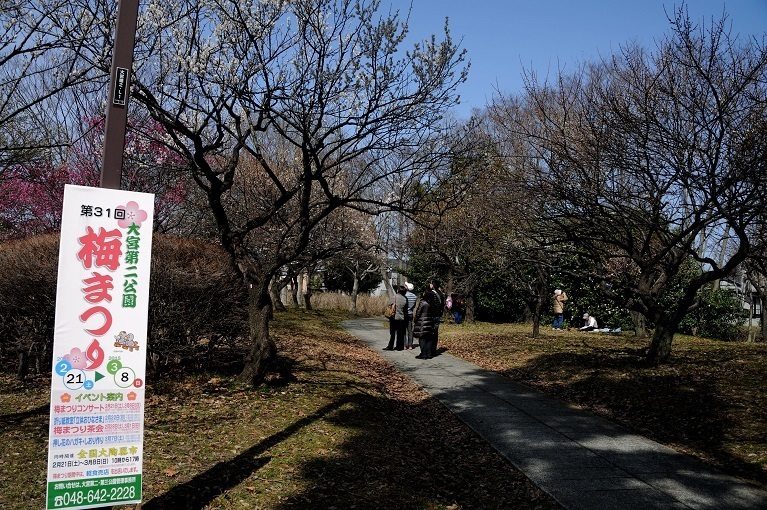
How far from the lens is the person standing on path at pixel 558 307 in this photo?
23217 mm

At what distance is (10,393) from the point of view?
836cm

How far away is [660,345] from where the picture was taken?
11820 mm

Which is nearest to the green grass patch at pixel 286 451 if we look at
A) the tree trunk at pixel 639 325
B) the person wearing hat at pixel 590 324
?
the tree trunk at pixel 639 325

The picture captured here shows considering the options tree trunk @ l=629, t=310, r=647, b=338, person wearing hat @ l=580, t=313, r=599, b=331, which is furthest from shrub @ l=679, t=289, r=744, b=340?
tree trunk @ l=629, t=310, r=647, b=338

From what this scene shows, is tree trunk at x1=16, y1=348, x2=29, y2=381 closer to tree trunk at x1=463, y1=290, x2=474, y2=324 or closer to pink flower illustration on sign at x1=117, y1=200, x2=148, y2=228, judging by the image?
pink flower illustration on sign at x1=117, y1=200, x2=148, y2=228

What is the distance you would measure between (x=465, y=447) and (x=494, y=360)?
751 cm

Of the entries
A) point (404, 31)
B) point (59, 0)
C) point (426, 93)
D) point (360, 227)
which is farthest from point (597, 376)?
point (360, 227)

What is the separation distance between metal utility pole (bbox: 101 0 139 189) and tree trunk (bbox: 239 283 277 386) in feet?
16.8

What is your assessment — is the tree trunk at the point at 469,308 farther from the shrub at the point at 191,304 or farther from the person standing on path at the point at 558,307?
the shrub at the point at 191,304

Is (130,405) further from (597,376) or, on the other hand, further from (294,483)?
(597,376)

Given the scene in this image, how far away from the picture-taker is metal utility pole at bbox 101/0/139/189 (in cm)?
437

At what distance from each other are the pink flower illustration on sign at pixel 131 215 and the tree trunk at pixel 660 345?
10054 mm

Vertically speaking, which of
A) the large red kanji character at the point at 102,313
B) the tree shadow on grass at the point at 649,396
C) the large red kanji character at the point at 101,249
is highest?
the large red kanji character at the point at 101,249

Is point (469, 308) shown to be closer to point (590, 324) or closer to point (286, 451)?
Result: point (590, 324)
